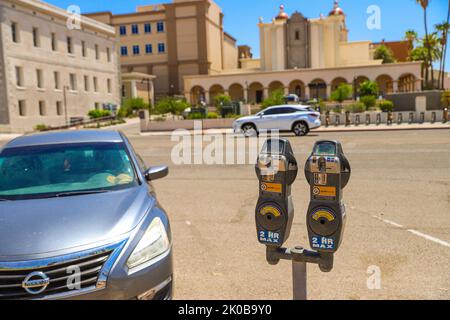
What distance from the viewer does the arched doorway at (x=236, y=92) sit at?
208 ft

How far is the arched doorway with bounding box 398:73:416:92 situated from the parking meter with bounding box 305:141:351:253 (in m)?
57.9

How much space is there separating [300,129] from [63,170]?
18185 mm

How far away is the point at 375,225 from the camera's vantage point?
6.45m

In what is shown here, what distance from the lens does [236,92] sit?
64.2 meters

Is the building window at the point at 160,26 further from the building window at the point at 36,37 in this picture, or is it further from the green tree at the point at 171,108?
the green tree at the point at 171,108

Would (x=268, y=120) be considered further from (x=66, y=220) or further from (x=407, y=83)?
(x=407, y=83)

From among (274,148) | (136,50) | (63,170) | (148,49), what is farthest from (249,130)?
(136,50)

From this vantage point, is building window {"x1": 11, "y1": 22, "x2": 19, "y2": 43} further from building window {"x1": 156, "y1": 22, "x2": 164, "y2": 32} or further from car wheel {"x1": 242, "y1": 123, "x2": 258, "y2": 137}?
→ building window {"x1": 156, "y1": 22, "x2": 164, "y2": 32}

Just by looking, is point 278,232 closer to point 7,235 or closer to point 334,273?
point 334,273

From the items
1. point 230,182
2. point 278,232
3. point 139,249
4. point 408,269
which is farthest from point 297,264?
point 230,182
